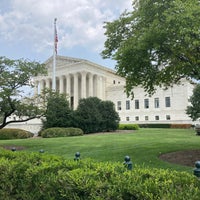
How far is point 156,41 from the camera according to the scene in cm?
984

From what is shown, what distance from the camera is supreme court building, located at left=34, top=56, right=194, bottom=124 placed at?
59312mm

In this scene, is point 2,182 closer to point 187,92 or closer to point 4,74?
point 4,74

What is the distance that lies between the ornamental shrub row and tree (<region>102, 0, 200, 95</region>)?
236 inches

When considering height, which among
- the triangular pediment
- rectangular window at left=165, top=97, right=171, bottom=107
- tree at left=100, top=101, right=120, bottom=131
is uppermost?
the triangular pediment

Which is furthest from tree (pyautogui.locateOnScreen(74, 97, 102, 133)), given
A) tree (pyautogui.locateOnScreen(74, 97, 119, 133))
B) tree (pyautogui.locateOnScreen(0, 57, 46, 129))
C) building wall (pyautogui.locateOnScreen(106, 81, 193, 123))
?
building wall (pyautogui.locateOnScreen(106, 81, 193, 123))

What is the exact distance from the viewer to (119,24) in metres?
12.2

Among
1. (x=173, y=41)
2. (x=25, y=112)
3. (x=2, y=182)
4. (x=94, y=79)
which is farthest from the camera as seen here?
(x=94, y=79)

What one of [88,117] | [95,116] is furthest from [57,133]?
[95,116]

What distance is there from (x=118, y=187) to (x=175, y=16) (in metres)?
6.89

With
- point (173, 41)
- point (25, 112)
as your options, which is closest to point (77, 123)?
point (25, 112)

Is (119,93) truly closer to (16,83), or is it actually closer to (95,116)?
(95,116)

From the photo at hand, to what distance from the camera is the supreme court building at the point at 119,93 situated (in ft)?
195

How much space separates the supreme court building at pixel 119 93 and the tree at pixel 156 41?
45680 millimetres

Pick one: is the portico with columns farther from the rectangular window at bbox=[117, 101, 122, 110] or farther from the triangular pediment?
the rectangular window at bbox=[117, 101, 122, 110]
